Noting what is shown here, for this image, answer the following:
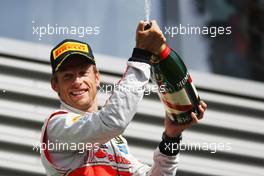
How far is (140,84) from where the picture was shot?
2133mm

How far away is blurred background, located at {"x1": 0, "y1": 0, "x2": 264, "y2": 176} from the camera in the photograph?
3627 mm

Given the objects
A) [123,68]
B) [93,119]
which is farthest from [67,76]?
[123,68]

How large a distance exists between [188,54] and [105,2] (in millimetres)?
582

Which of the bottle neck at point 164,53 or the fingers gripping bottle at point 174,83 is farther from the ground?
the bottle neck at point 164,53

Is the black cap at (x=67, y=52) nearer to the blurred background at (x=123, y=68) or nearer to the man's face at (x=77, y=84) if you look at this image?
the man's face at (x=77, y=84)

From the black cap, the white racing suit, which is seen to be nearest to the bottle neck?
the white racing suit

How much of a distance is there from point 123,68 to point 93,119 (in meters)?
1.62

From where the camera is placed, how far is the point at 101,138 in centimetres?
216

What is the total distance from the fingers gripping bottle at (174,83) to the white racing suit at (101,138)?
0.15 m

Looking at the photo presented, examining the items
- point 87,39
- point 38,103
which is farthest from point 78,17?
point 38,103

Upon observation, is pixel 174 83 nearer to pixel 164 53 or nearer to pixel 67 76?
pixel 164 53

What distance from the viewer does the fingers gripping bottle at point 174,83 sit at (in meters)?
2.30

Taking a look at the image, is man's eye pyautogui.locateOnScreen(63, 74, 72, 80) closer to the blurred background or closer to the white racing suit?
the white racing suit

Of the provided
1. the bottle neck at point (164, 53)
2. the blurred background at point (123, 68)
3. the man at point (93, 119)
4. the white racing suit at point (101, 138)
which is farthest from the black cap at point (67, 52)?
the blurred background at point (123, 68)
